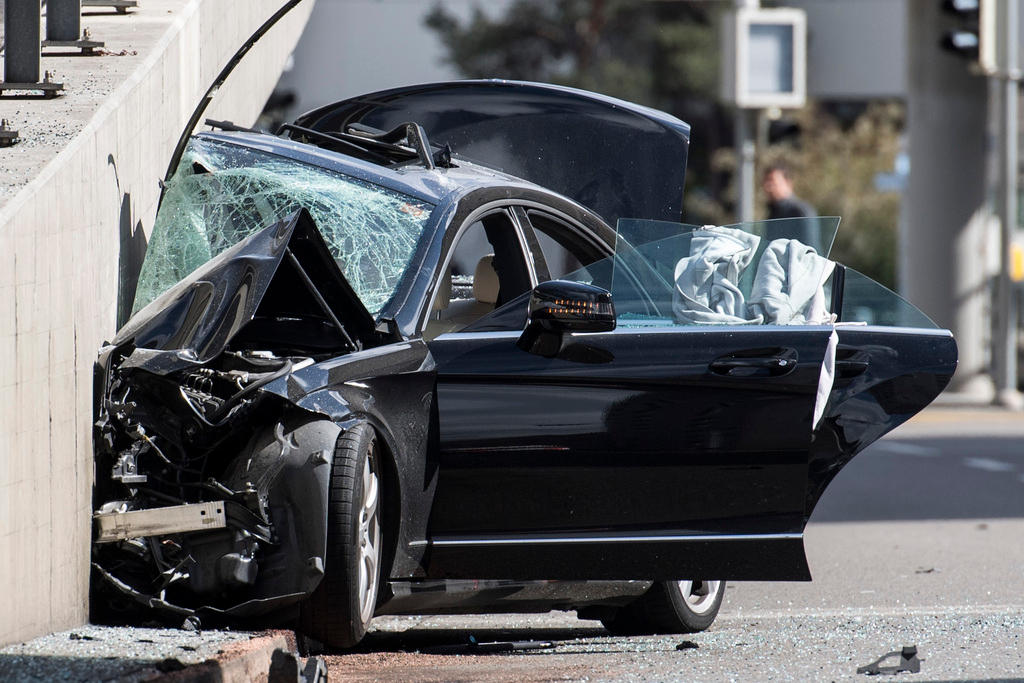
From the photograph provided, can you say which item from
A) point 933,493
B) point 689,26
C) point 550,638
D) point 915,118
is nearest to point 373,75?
point 689,26

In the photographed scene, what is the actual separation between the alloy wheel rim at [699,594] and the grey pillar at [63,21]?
126 inches

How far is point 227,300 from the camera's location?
5.14 metres

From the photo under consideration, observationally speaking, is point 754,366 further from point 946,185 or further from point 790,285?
point 946,185

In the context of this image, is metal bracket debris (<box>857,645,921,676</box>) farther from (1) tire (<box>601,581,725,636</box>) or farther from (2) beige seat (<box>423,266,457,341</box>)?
(2) beige seat (<box>423,266,457,341</box>)

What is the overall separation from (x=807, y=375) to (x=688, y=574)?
2.39 ft

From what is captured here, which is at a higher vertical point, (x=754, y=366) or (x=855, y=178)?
(x=754, y=366)

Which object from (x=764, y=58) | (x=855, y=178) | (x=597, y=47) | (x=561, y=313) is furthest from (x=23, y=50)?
(x=597, y=47)

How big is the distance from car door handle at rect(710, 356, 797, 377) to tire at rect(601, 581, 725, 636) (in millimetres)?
1148

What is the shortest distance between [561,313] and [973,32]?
48.9ft

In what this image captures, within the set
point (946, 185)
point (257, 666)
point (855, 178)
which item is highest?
point (257, 666)

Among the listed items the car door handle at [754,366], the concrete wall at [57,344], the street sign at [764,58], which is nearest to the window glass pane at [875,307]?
the car door handle at [754,366]

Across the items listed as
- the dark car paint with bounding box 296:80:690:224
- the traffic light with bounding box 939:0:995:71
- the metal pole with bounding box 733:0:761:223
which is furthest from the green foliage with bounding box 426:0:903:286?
the dark car paint with bounding box 296:80:690:224

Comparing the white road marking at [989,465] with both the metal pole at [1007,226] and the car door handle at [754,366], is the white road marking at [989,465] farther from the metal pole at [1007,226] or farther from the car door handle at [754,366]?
the car door handle at [754,366]

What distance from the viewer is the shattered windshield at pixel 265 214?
577 cm
